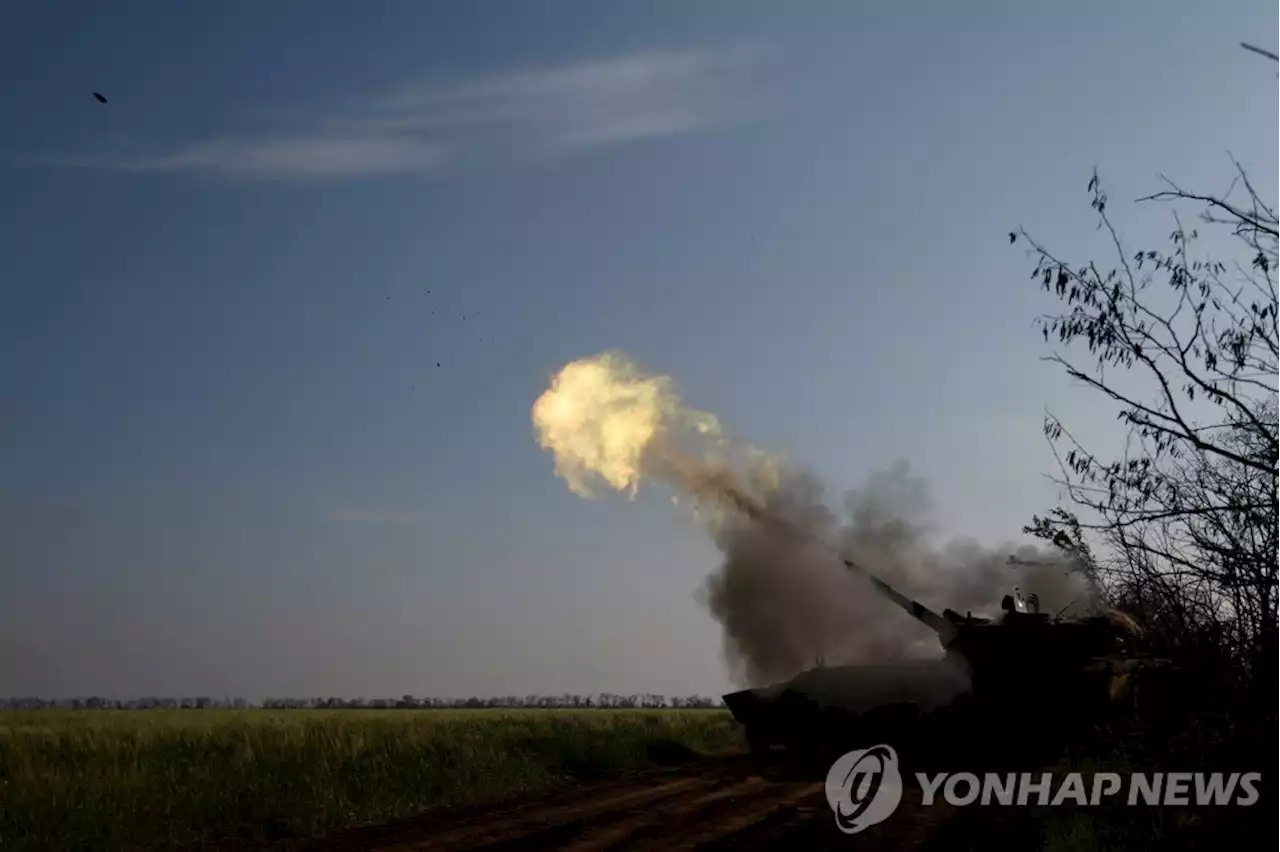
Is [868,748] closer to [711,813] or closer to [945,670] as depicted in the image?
[945,670]

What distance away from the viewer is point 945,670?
2900cm

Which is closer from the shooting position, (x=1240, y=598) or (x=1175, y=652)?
(x=1240, y=598)

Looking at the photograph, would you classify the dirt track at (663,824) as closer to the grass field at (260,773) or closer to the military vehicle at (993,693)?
the grass field at (260,773)

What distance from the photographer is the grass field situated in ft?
55.9

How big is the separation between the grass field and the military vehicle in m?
5.40

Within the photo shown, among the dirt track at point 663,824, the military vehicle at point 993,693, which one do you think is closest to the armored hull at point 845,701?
the military vehicle at point 993,693

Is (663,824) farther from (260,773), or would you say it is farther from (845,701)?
(845,701)

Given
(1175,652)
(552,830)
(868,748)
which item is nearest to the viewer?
(1175,652)

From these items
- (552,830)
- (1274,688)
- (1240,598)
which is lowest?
(552,830)

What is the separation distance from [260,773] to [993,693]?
1578 centimetres

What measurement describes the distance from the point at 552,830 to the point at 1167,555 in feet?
33.3

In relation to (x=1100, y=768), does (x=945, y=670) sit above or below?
above

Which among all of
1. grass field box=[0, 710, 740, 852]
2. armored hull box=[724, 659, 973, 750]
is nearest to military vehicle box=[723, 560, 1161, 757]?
armored hull box=[724, 659, 973, 750]

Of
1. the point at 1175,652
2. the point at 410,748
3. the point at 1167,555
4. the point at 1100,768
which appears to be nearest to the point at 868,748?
the point at 1100,768
